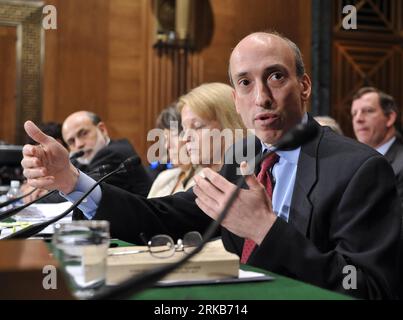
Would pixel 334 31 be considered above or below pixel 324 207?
above

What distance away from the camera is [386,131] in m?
5.40

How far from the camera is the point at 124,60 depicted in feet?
21.9

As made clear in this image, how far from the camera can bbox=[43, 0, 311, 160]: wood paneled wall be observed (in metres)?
6.50

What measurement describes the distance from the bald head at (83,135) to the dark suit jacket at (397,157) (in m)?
2.30

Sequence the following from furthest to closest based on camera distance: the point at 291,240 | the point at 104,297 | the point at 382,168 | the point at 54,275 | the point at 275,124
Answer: the point at 275,124
the point at 382,168
the point at 291,240
the point at 54,275
the point at 104,297

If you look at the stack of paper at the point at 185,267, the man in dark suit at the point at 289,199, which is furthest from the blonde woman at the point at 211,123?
the stack of paper at the point at 185,267

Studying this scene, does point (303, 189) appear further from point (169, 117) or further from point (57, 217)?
point (169, 117)

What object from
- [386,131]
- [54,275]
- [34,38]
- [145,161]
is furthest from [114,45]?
[54,275]

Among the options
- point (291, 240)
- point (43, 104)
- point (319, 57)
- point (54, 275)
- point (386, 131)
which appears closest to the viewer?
point (54, 275)

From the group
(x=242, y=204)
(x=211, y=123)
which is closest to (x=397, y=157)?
(x=211, y=123)

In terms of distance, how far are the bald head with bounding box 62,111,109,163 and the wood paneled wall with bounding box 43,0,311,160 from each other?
155 centimetres

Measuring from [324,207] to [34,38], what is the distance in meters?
5.63

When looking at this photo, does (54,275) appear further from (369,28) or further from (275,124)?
(369,28)

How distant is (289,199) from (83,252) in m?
0.74
